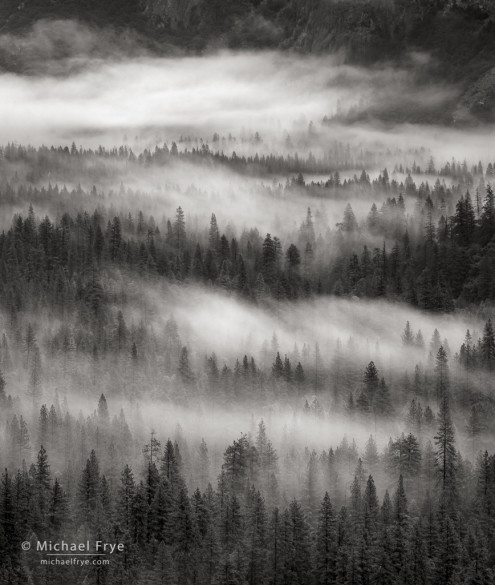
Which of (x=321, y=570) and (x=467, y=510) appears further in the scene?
(x=467, y=510)

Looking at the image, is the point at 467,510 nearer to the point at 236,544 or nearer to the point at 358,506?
the point at 358,506

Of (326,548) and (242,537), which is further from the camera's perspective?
(242,537)

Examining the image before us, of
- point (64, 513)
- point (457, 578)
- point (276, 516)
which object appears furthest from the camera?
point (64, 513)

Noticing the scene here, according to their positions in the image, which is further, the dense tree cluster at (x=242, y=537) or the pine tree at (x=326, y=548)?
the pine tree at (x=326, y=548)

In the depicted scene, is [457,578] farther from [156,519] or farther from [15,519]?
[15,519]

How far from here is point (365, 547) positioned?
6732 inches

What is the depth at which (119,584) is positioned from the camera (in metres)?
173

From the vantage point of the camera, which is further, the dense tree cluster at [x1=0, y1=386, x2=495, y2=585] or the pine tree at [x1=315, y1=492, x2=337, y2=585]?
the pine tree at [x1=315, y1=492, x2=337, y2=585]

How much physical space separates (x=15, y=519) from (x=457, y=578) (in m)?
69.5

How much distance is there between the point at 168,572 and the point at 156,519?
14954 millimetres

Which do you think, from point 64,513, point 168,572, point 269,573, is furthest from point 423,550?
point 64,513

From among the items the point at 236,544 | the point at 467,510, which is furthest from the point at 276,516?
the point at 467,510

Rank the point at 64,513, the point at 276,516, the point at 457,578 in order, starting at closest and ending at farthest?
1. the point at 457,578
2. the point at 276,516
3. the point at 64,513

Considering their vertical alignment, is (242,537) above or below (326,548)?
below
